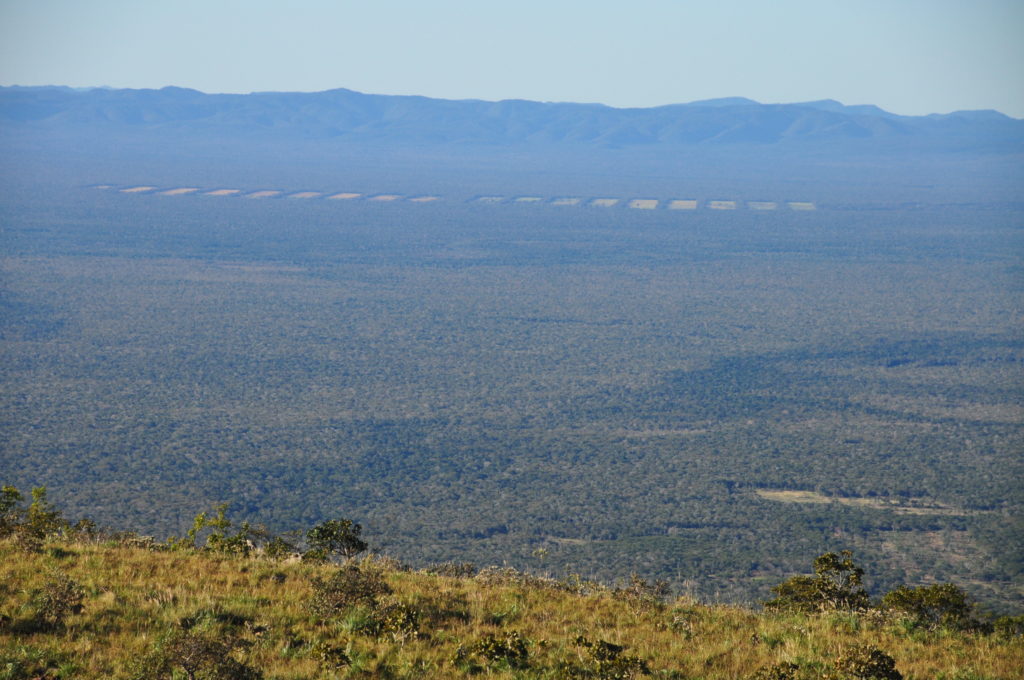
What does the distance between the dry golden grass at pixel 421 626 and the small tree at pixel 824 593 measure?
1.10 meters

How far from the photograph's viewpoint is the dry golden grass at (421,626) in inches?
402

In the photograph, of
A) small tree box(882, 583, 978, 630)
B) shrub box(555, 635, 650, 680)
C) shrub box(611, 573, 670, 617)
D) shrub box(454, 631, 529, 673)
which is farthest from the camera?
shrub box(611, 573, 670, 617)

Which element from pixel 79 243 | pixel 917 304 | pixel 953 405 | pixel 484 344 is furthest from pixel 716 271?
pixel 79 243

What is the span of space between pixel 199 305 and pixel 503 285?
40.9 m

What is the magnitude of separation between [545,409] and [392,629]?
60930 millimetres

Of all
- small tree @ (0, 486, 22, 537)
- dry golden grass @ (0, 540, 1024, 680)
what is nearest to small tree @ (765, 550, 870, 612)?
dry golden grass @ (0, 540, 1024, 680)

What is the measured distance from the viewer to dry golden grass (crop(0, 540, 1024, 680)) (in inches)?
402

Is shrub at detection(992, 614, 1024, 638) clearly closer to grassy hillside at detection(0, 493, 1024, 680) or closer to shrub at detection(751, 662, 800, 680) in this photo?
grassy hillside at detection(0, 493, 1024, 680)

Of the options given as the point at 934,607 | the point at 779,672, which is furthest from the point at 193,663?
the point at 934,607

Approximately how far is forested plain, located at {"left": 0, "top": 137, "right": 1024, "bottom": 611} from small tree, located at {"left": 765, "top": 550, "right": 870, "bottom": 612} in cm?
2088

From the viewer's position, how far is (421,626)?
1130 cm

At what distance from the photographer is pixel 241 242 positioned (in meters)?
168

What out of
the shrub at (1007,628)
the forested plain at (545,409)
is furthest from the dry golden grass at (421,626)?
the forested plain at (545,409)

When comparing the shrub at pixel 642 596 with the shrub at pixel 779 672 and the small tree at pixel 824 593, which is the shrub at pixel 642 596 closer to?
the small tree at pixel 824 593
